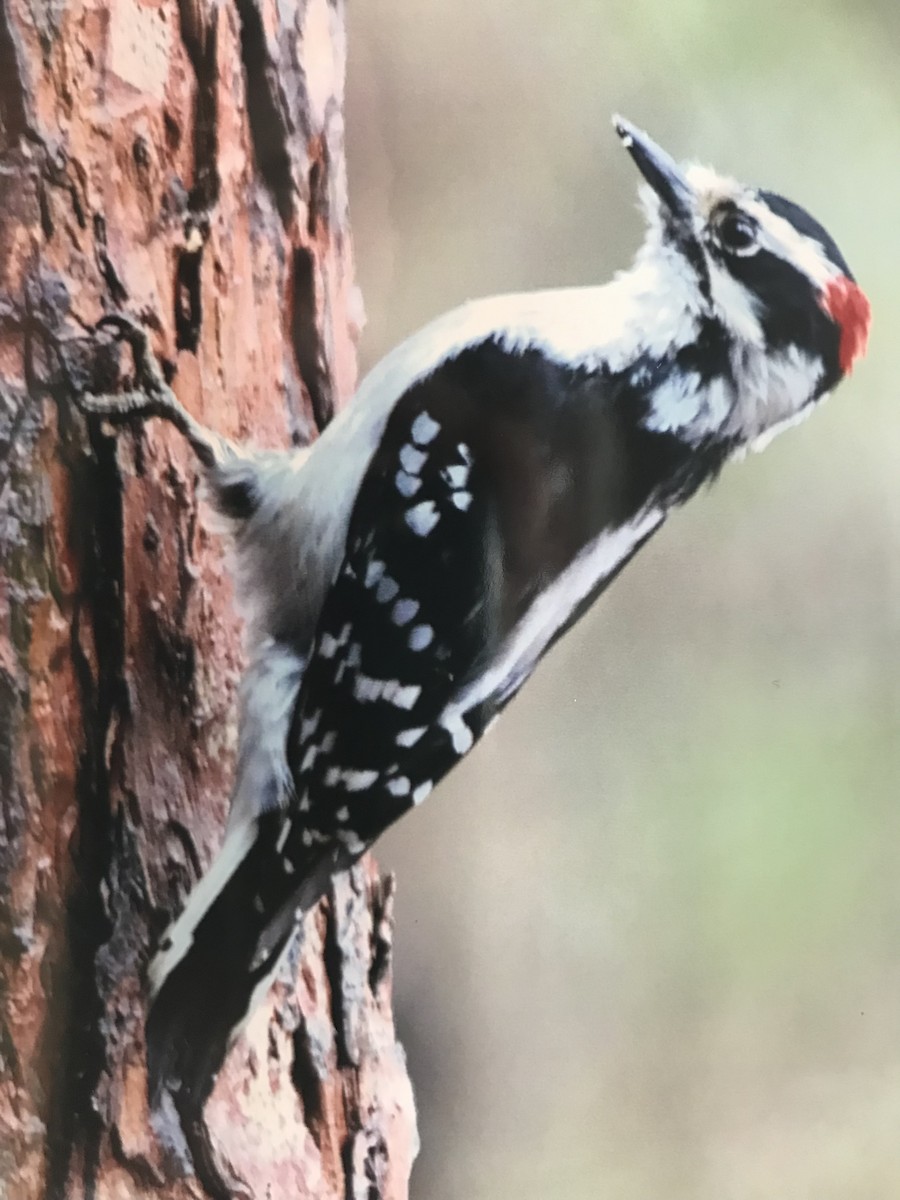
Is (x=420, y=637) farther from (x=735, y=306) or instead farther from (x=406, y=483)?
(x=735, y=306)

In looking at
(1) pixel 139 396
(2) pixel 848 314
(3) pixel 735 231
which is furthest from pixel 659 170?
(1) pixel 139 396

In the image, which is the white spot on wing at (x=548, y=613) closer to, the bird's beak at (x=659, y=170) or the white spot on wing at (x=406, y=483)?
the white spot on wing at (x=406, y=483)

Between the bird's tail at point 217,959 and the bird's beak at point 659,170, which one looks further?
the bird's beak at point 659,170

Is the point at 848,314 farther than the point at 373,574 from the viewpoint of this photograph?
Yes

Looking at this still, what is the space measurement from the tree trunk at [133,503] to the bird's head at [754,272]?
240 millimetres

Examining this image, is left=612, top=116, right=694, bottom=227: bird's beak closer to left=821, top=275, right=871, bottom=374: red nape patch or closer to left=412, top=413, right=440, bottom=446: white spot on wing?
left=821, top=275, right=871, bottom=374: red nape patch

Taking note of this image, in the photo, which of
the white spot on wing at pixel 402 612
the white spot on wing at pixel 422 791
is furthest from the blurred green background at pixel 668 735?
the white spot on wing at pixel 402 612

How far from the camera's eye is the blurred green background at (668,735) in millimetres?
691

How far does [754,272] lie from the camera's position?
0.73 m

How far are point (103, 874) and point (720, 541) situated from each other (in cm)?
50

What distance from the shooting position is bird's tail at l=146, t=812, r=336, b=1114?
61 centimetres

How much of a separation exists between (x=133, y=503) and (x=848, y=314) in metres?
0.56

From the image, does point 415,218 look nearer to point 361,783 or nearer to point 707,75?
point 707,75

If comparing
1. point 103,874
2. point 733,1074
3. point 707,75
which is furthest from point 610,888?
point 707,75
